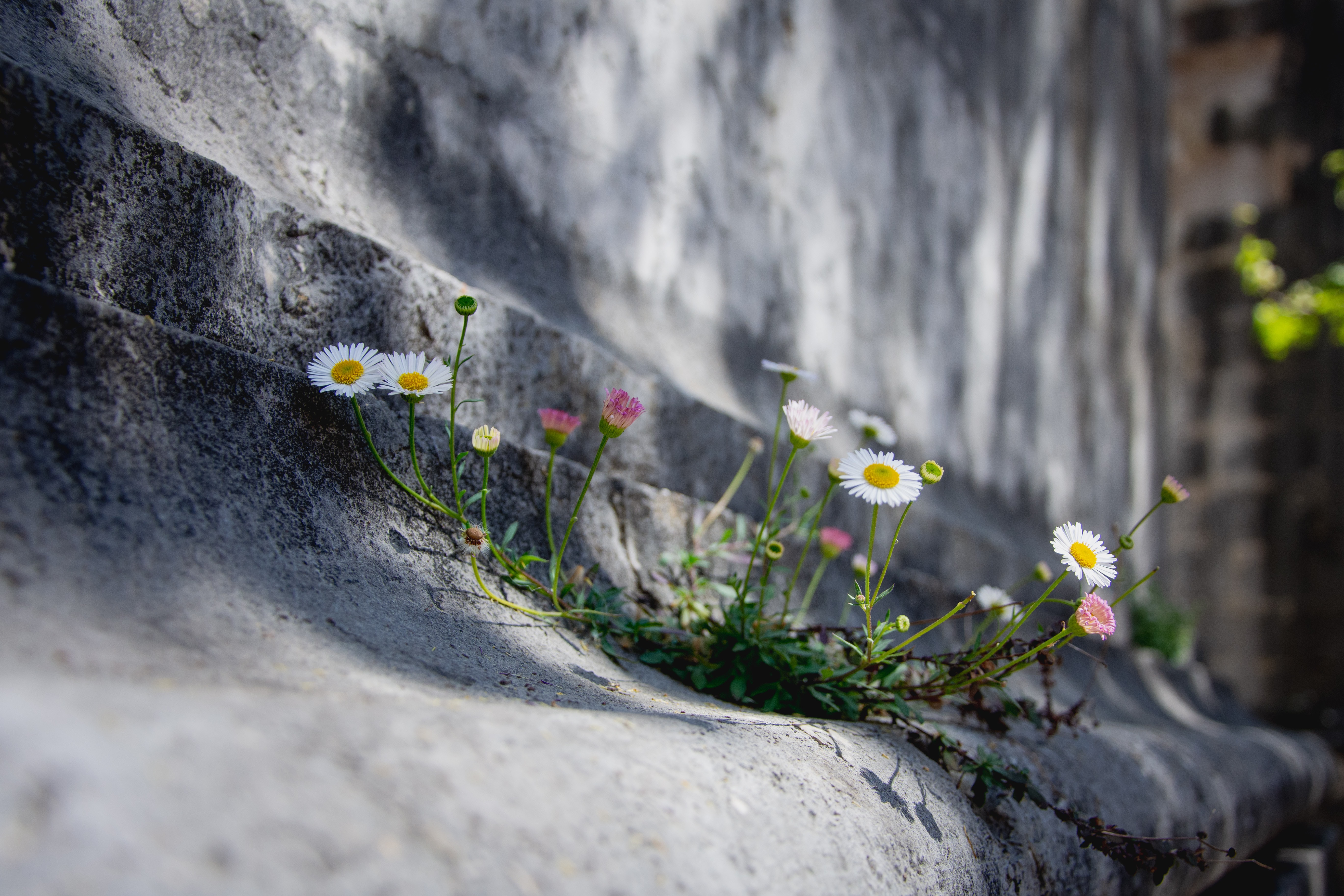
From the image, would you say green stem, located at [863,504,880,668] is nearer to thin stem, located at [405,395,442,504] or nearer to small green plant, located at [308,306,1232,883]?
small green plant, located at [308,306,1232,883]

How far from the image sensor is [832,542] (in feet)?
4.92

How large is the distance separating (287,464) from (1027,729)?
1.34 metres

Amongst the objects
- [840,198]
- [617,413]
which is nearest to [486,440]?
[617,413]

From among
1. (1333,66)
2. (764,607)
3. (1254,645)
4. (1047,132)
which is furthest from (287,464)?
(1333,66)

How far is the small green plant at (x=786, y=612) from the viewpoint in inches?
42.6

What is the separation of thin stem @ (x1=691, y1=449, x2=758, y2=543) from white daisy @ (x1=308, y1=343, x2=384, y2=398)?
2.22 ft

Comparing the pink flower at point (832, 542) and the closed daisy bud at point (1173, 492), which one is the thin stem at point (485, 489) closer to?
the pink flower at point (832, 542)

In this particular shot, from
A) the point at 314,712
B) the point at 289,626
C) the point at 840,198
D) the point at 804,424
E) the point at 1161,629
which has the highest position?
Answer: the point at 1161,629

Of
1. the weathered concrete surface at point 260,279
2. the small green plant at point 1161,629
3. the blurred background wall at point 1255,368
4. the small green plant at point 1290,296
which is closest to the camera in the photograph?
the weathered concrete surface at point 260,279

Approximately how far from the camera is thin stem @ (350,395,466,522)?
40.5 inches

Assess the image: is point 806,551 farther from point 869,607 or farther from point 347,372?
point 347,372

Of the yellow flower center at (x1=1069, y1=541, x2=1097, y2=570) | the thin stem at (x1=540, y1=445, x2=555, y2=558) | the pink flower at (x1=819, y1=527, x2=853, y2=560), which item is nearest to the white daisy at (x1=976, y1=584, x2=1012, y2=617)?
the pink flower at (x1=819, y1=527, x2=853, y2=560)

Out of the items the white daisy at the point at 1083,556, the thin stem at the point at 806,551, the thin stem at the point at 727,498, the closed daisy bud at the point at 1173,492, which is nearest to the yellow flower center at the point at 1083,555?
the white daisy at the point at 1083,556

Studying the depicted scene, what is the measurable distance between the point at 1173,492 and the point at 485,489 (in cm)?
96
